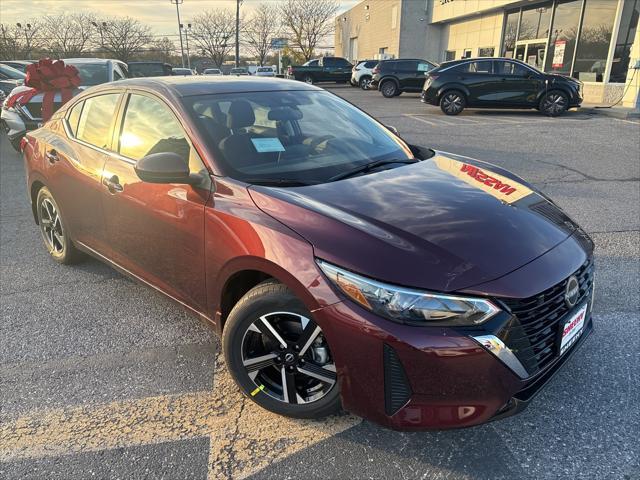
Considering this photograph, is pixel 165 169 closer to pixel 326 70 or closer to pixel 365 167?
pixel 365 167

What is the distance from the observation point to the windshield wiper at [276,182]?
2572 mm

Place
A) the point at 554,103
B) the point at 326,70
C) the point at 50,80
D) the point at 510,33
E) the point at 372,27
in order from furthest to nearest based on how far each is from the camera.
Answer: the point at 372,27 < the point at 326,70 < the point at 510,33 < the point at 554,103 < the point at 50,80

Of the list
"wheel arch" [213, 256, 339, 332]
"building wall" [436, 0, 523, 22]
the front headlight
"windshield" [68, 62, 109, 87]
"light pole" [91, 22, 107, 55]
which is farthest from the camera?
"light pole" [91, 22, 107, 55]

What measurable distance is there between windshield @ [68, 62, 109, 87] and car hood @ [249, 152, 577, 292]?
9.56 meters

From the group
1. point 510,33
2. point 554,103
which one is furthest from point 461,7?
point 554,103

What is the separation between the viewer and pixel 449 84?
14.8 metres

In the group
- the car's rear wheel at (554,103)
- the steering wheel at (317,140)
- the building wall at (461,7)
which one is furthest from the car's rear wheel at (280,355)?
the building wall at (461,7)

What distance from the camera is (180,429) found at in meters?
2.40

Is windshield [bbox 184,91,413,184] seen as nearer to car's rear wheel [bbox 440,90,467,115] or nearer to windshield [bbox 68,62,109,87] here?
windshield [bbox 68,62,109,87]

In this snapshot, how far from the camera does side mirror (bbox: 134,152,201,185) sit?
254 cm

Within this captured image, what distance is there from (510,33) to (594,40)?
7.30 metres

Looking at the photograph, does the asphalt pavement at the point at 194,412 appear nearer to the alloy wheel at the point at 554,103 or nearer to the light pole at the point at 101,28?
the alloy wheel at the point at 554,103

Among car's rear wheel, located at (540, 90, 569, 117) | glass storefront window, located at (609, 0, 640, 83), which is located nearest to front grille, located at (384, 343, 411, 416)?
car's rear wheel, located at (540, 90, 569, 117)

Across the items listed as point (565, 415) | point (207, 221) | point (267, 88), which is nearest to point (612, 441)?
point (565, 415)
